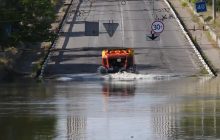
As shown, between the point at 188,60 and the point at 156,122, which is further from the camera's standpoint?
the point at 188,60

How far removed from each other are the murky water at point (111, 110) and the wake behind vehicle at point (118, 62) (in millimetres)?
4876

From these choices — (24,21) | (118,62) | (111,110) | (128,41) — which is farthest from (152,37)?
(111,110)

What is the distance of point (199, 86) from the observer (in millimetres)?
37500

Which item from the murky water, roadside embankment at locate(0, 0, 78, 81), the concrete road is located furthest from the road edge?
the murky water

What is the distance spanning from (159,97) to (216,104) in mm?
4156

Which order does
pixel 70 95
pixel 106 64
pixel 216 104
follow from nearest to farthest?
1. pixel 216 104
2. pixel 70 95
3. pixel 106 64

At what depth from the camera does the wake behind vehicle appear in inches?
1871

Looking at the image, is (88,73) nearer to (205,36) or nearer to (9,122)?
(205,36)

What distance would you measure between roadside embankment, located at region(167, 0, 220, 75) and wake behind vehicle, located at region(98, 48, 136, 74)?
4581 millimetres

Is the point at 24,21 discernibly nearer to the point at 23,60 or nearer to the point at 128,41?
the point at 23,60

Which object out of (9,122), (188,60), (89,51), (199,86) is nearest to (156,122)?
(9,122)

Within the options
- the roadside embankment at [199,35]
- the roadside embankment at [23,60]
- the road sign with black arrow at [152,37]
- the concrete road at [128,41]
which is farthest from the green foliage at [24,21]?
the roadside embankment at [199,35]

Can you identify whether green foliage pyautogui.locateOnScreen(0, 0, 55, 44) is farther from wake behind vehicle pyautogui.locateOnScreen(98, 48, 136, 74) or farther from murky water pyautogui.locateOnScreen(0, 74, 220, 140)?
murky water pyautogui.locateOnScreen(0, 74, 220, 140)

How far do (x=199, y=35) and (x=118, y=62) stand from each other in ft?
62.9
